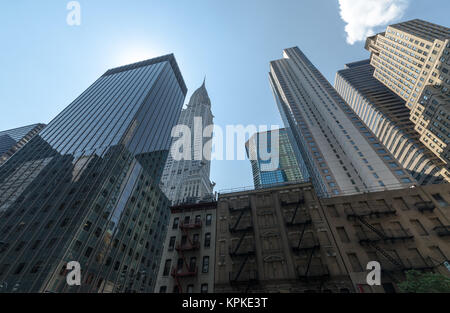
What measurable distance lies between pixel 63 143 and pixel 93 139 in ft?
39.3

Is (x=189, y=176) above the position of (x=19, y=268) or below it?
above

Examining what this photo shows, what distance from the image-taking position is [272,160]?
165 m

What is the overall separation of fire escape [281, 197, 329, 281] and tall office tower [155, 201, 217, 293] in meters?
11.0

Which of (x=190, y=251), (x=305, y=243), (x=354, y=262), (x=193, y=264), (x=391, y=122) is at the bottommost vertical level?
(x=354, y=262)

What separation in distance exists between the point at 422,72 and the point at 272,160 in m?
93.7

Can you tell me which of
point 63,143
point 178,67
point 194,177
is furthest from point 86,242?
point 178,67

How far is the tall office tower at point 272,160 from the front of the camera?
491ft

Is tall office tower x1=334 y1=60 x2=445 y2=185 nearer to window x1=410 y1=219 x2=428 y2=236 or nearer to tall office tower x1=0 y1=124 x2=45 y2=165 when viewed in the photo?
window x1=410 y1=219 x2=428 y2=236

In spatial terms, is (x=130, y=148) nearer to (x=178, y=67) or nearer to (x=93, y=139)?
(x=93, y=139)

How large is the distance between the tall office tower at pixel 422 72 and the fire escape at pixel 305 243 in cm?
7720

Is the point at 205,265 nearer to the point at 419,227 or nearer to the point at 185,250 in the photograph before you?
the point at 185,250

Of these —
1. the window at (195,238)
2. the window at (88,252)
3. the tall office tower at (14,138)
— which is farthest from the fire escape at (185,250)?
the tall office tower at (14,138)

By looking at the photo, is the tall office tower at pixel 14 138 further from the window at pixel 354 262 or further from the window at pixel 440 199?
the window at pixel 440 199

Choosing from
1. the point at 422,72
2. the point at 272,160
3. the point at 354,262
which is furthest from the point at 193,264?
the point at 272,160
